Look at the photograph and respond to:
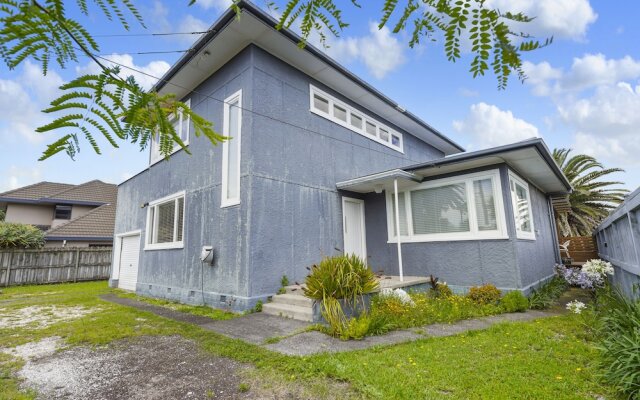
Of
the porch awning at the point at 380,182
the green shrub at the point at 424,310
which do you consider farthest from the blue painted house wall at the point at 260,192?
the green shrub at the point at 424,310

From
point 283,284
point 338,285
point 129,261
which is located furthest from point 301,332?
point 129,261

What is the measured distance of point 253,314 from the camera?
6320mm

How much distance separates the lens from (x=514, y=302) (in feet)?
21.0

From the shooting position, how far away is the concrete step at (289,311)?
572cm

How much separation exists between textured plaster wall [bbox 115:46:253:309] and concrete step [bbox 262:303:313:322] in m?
0.54

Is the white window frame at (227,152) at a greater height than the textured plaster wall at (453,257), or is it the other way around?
the white window frame at (227,152)

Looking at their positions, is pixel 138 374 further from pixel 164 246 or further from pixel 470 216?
pixel 470 216

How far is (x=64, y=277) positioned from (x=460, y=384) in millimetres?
18653

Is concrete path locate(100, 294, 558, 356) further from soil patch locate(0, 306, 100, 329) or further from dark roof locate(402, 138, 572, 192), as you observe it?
dark roof locate(402, 138, 572, 192)

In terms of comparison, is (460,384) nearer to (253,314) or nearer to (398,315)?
(398,315)

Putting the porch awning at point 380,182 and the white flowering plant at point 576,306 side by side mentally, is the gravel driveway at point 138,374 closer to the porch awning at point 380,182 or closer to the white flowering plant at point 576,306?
the porch awning at point 380,182

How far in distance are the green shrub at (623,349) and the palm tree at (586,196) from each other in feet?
51.8

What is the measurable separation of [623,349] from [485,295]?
3822 millimetres

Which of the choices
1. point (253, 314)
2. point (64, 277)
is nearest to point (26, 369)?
point (253, 314)
